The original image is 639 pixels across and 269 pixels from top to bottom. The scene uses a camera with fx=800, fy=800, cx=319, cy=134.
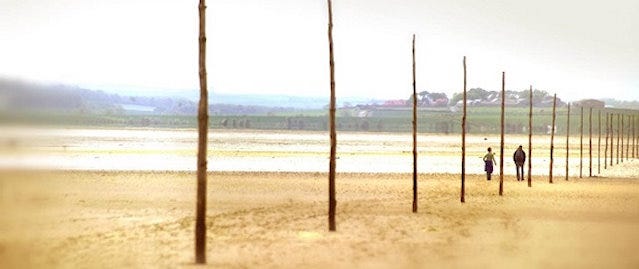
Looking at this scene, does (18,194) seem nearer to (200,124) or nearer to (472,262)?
(200,124)

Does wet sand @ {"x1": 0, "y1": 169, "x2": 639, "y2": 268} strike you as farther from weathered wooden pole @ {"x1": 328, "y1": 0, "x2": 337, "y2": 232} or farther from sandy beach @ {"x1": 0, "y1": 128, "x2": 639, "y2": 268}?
weathered wooden pole @ {"x1": 328, "y1": 0, "x2": 337, "y2": 232}

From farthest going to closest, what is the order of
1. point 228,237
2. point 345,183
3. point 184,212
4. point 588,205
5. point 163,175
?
point 163,175, point 345,183, point 588,205, point 184,212, point 228,237

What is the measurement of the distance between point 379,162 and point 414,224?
31632mm

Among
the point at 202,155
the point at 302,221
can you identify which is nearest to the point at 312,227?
the point at 302,221

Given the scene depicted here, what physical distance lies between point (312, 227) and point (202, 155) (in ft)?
19.7

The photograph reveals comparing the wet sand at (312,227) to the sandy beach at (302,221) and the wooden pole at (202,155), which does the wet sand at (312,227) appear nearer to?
the sandy beach at (302,221)

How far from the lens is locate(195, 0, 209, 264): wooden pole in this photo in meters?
14.5

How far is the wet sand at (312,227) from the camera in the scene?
599 inches

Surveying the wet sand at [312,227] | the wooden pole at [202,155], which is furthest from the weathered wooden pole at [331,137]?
the wooden pole at [202,155]

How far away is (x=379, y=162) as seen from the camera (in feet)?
172

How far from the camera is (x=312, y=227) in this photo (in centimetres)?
1984

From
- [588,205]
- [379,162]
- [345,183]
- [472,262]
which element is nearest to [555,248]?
[472,262]

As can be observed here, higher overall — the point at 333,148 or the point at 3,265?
the point at 333,148

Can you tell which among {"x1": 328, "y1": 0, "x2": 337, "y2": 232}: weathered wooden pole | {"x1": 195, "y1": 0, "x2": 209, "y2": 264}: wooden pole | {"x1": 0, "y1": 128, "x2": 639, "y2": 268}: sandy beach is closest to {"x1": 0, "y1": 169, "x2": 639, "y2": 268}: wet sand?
{"x1": 0, "y1": 128, "x2": 639, "y2": 268}: sandy beach
